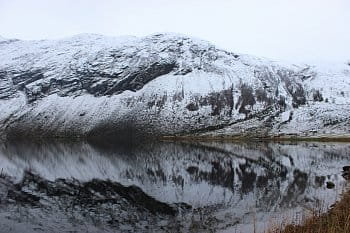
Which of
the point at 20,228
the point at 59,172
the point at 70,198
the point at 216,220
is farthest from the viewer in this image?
the point at 59,172

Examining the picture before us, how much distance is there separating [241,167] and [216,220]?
36619 mm

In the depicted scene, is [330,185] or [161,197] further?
[330,185]

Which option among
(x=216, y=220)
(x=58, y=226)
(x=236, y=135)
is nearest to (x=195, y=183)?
(x=216, y=220)

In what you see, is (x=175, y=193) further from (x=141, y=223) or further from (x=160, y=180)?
(x=141, y=223)

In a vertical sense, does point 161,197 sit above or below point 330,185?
below

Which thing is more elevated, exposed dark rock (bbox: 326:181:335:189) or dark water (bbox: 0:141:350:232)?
exposed dark rock (bbox: 326:181:335:189)

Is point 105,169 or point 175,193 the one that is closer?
point 175,193

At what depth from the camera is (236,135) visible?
19312cm

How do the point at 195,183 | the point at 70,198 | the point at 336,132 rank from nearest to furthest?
the point at 70,198, the point at 195,183, the point at 336,132

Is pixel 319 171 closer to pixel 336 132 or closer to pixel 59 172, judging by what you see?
pixel 59 172

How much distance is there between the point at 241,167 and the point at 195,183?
18.1 m

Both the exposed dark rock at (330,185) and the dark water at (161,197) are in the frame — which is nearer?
the dark water at (161,197)

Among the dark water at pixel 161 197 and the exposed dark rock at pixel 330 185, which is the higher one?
the exposed dark rock at pixel 330 185

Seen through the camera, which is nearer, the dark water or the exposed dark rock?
the dark water
